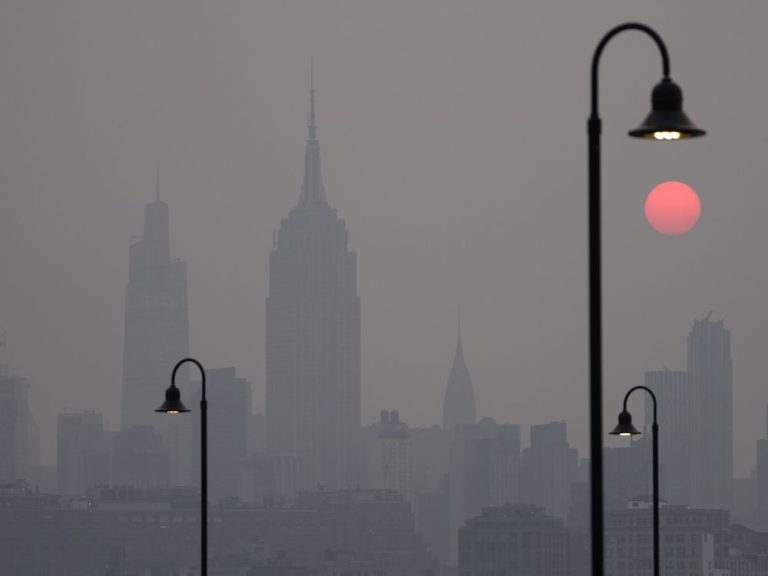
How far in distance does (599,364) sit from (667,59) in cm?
242

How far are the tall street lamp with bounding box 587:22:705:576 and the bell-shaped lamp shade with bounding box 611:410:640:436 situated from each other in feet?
51.0

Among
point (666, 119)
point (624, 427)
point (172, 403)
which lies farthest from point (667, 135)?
point (624, 427)

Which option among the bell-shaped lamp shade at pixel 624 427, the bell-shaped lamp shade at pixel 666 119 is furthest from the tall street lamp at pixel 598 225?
the bell-shaped lamp shade at pixel 624 427

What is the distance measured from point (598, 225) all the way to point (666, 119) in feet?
3.23

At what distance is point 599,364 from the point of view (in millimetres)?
13586

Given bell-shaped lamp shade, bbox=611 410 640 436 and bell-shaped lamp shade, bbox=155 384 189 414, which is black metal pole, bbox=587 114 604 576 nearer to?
bell-shaped lamp shade, bbox=155 384 189 414

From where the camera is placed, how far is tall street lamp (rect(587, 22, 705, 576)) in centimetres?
1351

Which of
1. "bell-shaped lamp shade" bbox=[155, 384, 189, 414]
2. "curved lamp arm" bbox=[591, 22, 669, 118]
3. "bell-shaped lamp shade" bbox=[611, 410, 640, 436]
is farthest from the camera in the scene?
"bell-shaped lamp shade" bbox=[611, 410, 640, 436]

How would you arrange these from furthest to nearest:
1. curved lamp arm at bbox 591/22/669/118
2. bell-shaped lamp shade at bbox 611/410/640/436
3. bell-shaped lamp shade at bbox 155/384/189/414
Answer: bell-shaped lamp shade at bbox 611/410/640/436
bell-shaped lamp shade at bbox 155/384/189/414
curved lamp arm at bbox 591/22/669/118

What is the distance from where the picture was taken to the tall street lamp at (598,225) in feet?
44.3

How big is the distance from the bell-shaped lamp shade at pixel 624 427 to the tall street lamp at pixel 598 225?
15547 millimetres

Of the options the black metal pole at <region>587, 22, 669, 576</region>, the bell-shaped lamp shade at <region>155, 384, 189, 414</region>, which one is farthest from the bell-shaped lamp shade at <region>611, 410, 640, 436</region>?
the black metal pole at <region>587, 22, 669, 576</region>

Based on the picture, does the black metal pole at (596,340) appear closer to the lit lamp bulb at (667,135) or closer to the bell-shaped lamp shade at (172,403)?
the lit lamp bulb at (667,135)

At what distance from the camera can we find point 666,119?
13586mm
